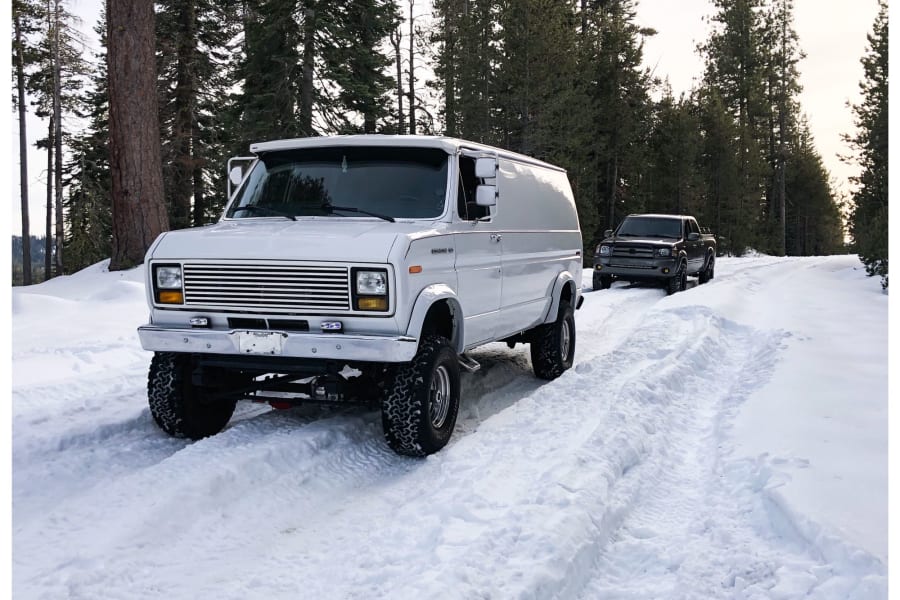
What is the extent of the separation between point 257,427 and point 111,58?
1047 centimetres

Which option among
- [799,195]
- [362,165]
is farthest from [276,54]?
[799,195]

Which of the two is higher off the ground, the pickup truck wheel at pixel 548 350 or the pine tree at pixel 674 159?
the pine tree at pixel 674 159

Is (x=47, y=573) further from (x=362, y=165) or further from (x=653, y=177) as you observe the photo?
(x=653, y=177)

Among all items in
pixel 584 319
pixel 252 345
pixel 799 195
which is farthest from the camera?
pixel 799 195

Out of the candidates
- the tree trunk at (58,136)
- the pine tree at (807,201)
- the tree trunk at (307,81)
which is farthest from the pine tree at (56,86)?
the pine tree at (807,201)

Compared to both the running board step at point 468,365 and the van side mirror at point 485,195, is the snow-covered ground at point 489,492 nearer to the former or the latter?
the running board step at point 468,365

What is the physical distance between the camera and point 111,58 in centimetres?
1352

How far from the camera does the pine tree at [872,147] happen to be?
69.0ft

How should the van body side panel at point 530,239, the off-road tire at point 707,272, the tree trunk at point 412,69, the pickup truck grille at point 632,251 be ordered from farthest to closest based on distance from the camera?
the tree trunk at point 412,69
the off-road tire at point 707,272
the pickup truck grille at point 632,251
the van body side panel at point 530,239

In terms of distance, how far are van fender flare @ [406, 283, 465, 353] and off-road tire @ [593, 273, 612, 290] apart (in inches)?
490

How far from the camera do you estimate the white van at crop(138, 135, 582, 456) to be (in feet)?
16.5

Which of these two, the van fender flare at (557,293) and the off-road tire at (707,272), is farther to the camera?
the off-road tire at (707,272)

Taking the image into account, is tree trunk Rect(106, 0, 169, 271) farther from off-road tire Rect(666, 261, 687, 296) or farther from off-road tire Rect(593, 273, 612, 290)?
off-road tire Rect(666, 261, 687, 296)

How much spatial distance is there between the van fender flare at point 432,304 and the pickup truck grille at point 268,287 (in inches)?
18.6
